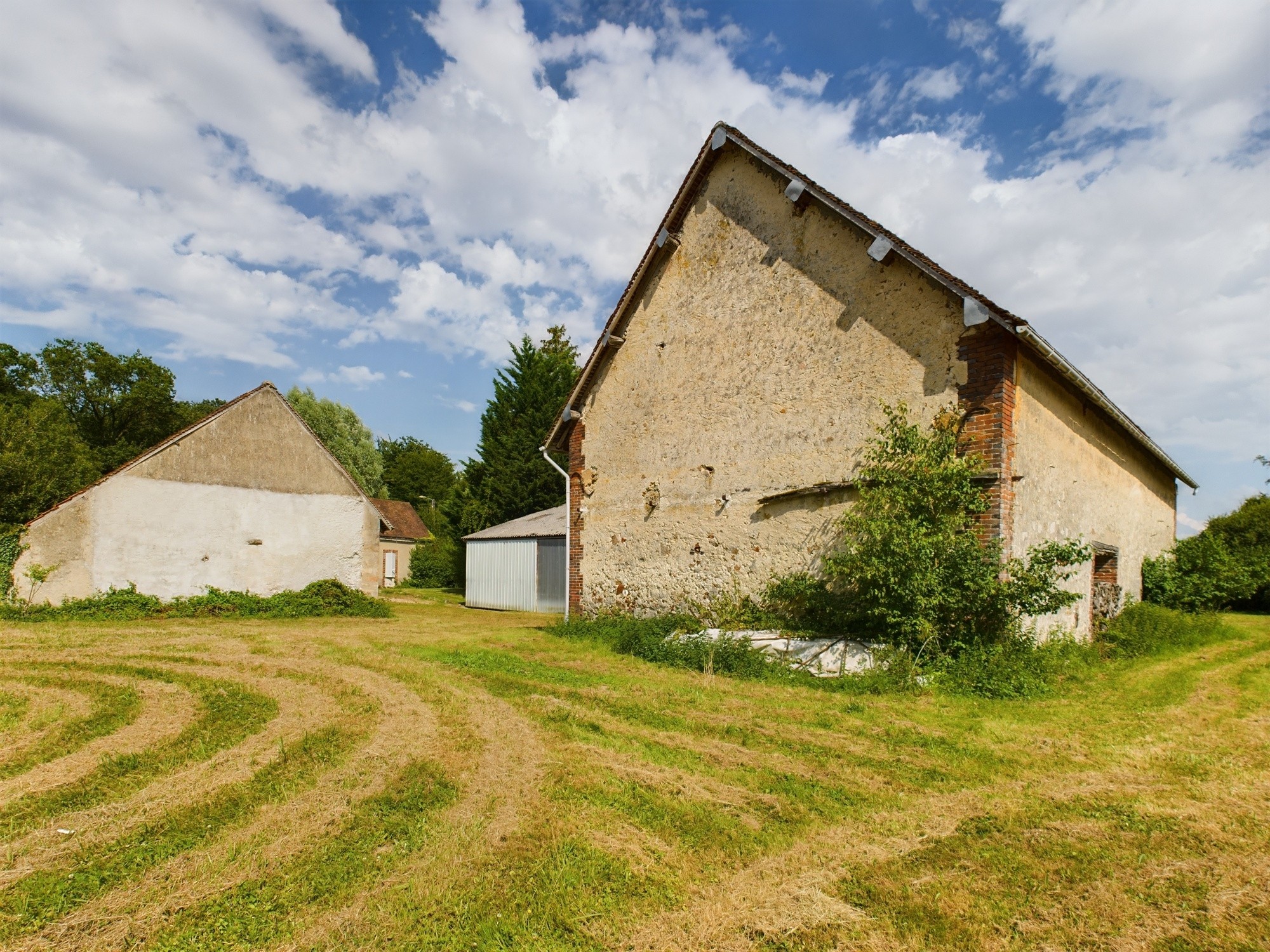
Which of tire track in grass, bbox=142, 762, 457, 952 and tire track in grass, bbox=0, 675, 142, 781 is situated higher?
tire track in grass, bbox=142, 762, 457, 952

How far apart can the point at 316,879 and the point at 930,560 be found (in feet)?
23.1

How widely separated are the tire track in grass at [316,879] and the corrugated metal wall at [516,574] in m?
15.9

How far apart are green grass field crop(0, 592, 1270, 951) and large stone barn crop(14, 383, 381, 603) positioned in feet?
28.8

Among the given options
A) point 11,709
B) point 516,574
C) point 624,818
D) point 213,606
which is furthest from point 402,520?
point 624,818

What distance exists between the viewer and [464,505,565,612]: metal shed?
2066cm

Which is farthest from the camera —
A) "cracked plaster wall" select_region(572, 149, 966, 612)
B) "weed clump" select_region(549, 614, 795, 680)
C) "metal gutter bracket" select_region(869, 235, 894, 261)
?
"cracked plaster wall" select_region(572, 149, 966, 612)

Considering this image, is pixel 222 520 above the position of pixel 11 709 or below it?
above

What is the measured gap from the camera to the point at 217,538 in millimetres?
16516

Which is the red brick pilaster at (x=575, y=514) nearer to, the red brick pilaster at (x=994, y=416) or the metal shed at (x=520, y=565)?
the metal shed at (x=520, y=565)

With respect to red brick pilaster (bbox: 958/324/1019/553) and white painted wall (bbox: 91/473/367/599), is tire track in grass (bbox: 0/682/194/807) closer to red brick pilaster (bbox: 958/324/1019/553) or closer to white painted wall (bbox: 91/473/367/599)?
red brick pilaster (bbox: 958/324/1019/553)

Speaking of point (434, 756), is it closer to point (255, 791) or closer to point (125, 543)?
point (255, 791)

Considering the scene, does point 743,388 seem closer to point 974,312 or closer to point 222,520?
point 974,312

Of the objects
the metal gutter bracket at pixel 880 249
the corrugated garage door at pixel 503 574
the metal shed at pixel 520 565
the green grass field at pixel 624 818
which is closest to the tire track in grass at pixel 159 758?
the green grass field at pixel 624 818

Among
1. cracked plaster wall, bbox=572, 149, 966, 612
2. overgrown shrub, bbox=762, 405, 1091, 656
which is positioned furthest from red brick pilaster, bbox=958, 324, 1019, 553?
cracked plaster wall, bbox=572, 149, 966, 612
